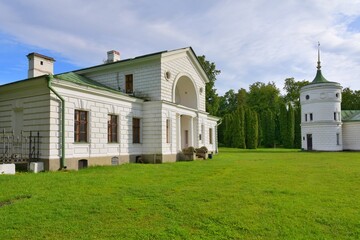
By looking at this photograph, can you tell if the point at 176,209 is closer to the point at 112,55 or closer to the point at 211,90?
the point at 112,55

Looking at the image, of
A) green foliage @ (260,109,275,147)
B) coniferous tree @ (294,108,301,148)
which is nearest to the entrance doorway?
coniferous tree @ (294,108,301,148)

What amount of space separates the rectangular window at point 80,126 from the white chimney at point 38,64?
541 cm

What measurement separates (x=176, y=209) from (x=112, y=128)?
10.6 m

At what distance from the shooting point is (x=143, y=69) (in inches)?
778

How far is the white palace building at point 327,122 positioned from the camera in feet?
128

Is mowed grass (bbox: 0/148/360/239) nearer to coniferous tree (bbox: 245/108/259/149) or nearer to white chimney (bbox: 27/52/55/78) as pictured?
white chimney (bbox: 27/52/55/78)

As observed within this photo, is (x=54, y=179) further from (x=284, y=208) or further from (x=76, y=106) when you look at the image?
(x=284, y=208)

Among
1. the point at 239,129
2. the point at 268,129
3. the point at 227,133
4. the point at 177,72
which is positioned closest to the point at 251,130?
the point at 239,129

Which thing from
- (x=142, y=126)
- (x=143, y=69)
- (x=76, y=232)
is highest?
(x=143, y=69)

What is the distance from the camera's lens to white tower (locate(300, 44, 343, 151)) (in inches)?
1540

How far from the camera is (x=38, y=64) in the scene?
17812 mm

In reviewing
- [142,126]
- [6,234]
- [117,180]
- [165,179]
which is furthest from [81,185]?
[142,126]

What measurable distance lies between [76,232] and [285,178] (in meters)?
8.17

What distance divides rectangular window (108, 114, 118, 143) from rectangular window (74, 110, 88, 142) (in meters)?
1.74
